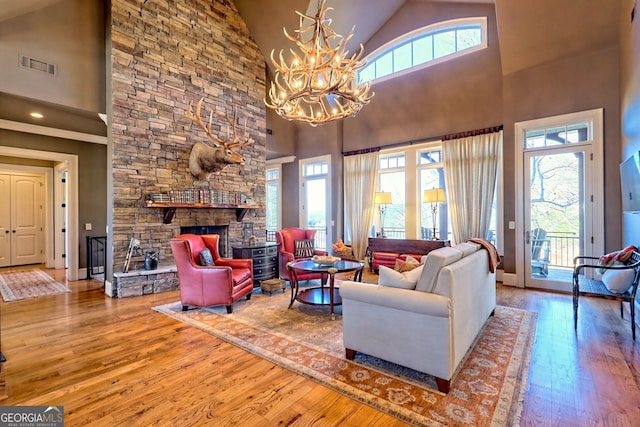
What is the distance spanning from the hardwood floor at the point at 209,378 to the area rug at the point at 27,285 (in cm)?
141

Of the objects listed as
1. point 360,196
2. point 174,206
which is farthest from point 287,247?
point 360,196

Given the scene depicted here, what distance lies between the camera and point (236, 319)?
3.60 metres

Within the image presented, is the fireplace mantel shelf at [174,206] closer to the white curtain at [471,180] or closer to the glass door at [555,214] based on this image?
the white curtain at [471,180]

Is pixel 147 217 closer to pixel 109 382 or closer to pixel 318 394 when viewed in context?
pixel 109 382

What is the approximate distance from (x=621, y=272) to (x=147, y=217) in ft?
20.8

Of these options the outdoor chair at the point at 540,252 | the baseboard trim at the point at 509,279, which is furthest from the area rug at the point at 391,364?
the outdoor chair at the point at 540,252

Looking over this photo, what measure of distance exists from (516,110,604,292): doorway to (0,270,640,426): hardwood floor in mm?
1249

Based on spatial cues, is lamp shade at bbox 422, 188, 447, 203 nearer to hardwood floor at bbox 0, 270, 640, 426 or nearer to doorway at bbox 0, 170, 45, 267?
hardwood floor at bbox 0, 270, 640, 426

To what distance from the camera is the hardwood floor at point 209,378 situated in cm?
188

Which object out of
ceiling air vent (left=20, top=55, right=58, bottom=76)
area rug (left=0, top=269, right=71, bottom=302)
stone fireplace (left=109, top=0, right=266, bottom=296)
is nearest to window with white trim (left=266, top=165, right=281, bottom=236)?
stone fireplace (left=109, top=0, right=266, bottom=296)

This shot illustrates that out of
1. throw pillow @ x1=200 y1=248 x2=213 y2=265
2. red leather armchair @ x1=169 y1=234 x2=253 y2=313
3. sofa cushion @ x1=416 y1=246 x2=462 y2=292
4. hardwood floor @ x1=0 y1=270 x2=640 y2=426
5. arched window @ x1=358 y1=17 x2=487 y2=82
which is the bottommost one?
hardwood floor @ x1=0 y1=270 x2=640 y2=426

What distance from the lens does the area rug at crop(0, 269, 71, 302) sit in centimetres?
477

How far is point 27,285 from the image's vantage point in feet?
17.6

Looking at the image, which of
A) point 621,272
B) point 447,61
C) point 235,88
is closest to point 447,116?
point 447,61
